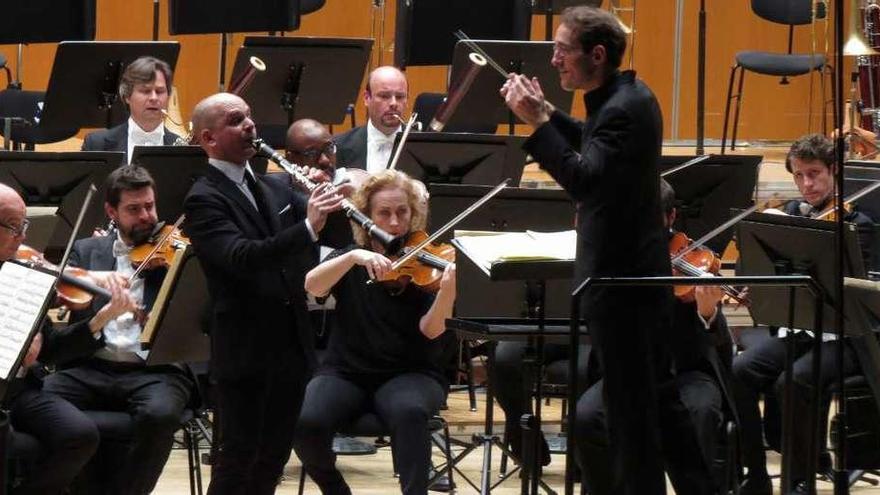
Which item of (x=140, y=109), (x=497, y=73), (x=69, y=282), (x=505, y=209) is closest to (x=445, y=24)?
(x=497, y=73)

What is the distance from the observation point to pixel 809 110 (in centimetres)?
983

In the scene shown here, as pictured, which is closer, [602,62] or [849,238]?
[602,62]

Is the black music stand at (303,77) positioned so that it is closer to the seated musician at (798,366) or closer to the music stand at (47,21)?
the music stand at (47,21)

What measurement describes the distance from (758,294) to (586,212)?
131 centimetres

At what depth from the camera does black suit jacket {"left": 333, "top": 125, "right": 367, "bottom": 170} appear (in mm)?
6402

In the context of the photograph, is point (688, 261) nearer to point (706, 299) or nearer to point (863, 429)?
point (706, 299)

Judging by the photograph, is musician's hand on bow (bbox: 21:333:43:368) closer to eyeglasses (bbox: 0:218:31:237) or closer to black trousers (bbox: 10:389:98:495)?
black trousers (bbox: 10:389:98:495)

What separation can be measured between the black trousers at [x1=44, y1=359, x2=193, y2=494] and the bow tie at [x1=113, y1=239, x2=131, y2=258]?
1.12ft

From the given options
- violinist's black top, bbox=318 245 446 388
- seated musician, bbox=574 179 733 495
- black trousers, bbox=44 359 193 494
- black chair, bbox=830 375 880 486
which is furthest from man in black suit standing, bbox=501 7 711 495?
black trousers, bbox=44 359 193 494

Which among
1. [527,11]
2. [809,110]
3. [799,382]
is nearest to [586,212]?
[799,382]

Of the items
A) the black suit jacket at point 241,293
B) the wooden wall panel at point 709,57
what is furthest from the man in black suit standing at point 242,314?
the wooden wall panel at point 709,57

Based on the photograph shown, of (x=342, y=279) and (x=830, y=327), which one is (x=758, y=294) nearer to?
(x=830, y=327)

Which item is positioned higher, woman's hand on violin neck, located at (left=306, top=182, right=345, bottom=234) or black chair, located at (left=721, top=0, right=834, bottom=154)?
black chair, located at (left=721, top=0, right=834, bottom=154)

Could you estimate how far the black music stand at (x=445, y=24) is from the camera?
7.12 meters
